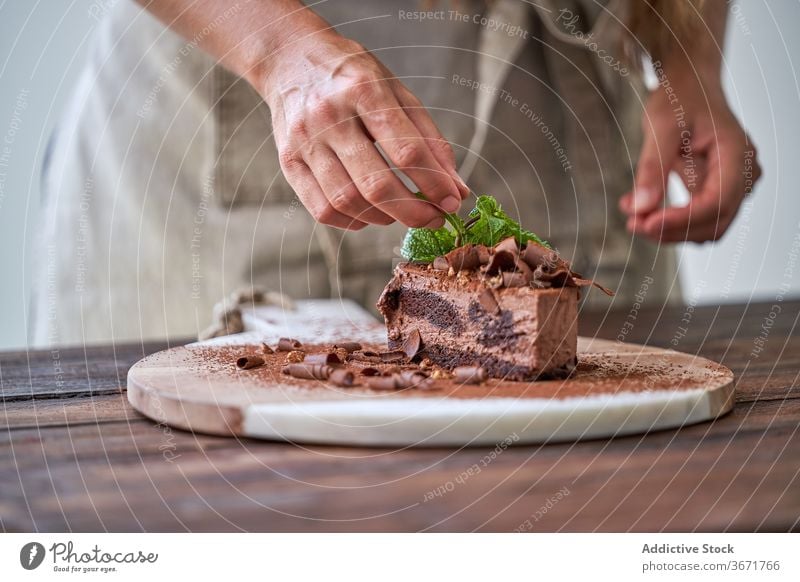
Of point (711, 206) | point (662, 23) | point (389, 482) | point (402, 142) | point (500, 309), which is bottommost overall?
point (389, 482)

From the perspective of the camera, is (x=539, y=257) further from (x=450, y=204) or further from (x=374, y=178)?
(x=374, y=178)

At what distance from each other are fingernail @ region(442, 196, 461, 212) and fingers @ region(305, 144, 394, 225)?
0.18 metres

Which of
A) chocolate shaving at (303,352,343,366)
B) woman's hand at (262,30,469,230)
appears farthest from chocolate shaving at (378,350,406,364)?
woman's hand at (262,30,469,230)

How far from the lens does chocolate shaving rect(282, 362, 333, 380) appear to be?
1797 mm

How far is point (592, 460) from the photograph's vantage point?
142 centimetres

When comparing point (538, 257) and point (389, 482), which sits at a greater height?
point (538, 257)

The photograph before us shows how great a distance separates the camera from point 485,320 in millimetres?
1896

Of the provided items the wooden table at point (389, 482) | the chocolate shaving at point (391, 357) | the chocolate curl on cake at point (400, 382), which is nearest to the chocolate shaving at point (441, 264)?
the chocolate shaving at point (391, 357)

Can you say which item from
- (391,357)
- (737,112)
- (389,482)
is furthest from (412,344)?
(737,112)

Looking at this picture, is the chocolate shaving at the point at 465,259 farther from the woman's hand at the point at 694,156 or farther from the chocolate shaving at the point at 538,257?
the woman's hand at the point at 694,156

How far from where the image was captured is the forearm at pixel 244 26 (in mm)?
2146

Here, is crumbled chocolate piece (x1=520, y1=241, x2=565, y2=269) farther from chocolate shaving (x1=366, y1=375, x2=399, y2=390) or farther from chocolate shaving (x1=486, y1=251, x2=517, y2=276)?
chocolate shaving (x1=366, y1=375, x2=399, y2=390)

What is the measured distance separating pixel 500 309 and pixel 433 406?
16.2 inches
